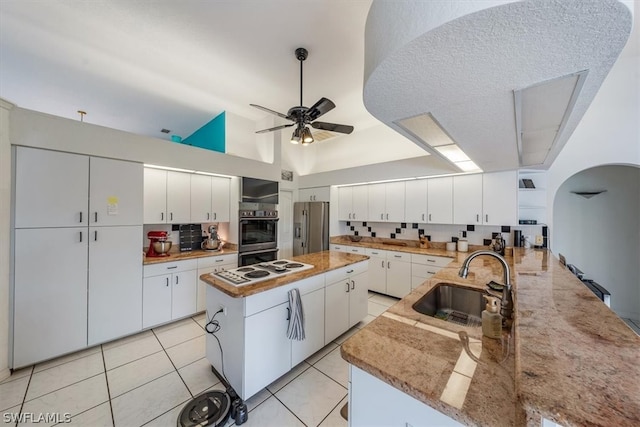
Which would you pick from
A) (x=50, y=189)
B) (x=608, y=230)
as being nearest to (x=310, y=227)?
(x=50, y=189)

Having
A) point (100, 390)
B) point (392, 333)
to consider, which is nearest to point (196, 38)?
point (392, 333)

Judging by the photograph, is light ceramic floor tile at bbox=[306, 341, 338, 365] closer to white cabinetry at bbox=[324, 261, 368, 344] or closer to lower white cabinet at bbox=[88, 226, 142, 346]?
white cabinetry at bbox=[324, 261, 368, 344]

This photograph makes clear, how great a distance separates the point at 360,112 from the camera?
3.81 meters

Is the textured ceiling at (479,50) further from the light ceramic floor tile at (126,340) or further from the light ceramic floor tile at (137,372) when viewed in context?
the light ceramic floor tile at (126,340)

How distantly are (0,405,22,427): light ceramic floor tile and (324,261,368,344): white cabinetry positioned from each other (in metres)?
2.35

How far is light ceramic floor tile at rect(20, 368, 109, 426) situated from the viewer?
5.61 feet

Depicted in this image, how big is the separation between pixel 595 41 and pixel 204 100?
13.0 ft

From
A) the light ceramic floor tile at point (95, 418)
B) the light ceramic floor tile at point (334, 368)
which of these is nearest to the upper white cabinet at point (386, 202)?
the light ceramic floor tile at point (334, 368)

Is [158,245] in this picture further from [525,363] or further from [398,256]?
[525,363]

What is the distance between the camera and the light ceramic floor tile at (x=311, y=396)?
170 centimetres

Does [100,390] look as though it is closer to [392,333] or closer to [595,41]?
[392,333]

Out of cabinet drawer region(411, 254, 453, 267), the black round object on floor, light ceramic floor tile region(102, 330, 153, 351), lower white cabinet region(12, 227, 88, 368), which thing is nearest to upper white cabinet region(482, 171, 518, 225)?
cabinet drawer region(411, 254, 453, 267)

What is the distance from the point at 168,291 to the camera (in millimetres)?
2967

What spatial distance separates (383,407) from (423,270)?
9.62ft
